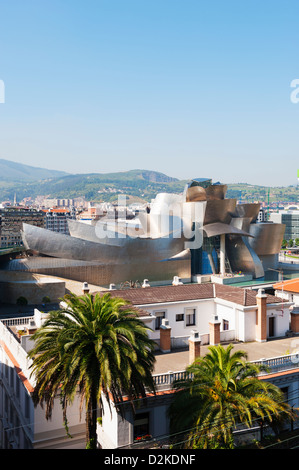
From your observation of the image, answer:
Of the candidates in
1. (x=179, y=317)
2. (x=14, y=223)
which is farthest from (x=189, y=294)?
(x=14, y=223)

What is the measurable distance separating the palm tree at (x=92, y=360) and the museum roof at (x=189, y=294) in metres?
8.72

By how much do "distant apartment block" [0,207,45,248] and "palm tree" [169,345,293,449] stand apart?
118653 mm

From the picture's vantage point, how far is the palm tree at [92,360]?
13539 millimetres

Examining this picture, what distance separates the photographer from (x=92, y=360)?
1391 centimetres

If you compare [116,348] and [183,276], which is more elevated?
[116,348]

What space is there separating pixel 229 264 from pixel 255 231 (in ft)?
22.5

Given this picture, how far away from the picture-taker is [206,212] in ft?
176

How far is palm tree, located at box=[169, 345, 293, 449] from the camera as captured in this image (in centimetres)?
1339

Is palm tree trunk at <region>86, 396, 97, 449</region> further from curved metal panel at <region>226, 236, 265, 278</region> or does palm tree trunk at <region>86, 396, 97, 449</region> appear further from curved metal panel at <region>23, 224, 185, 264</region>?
curved metal panel at <region>226, 236, 265, 278</region>

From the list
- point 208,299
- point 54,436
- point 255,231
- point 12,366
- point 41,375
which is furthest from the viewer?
point 255,231

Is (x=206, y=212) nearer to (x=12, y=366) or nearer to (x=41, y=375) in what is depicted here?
(x=12, y=366)

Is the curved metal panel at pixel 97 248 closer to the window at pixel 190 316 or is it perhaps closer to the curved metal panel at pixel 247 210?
the curved metal panel at pixel 247 210

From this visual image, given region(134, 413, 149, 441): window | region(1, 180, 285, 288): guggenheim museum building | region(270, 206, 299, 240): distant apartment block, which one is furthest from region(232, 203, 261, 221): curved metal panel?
region(270, 206, 299, 240): distant apartment block
